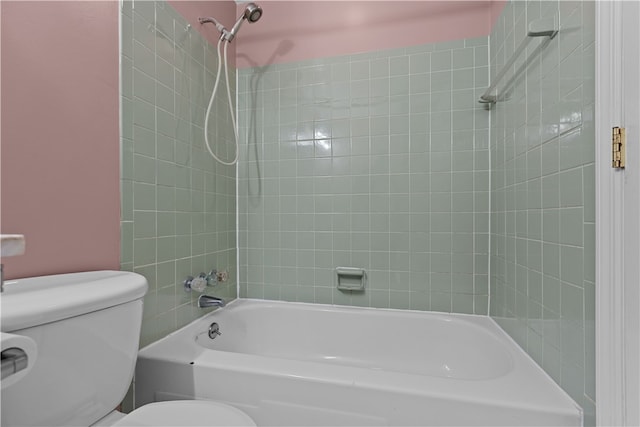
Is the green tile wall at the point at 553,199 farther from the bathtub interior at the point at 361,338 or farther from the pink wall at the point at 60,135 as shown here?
the pink wall at the point at 60,135

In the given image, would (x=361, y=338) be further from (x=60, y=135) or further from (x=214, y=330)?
(x=60, y=135)

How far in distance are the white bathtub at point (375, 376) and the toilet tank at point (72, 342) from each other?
0.86 feet

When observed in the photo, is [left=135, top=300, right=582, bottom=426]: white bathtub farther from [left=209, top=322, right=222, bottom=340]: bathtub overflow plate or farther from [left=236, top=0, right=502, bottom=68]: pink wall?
[left=236, top=0, right=502, bottom=68]: pink wall

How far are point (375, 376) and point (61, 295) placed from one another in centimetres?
89

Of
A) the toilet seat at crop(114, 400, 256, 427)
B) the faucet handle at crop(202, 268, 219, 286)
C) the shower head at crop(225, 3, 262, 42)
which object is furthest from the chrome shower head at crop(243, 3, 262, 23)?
the toilet seat at crop(114, 400, 256, 427)

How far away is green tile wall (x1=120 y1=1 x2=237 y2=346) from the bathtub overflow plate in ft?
0.37

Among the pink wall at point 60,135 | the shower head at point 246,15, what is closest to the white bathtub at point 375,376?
the pink wall at point 60,135

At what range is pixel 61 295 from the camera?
0.78 meters

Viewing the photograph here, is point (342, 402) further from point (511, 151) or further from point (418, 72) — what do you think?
point (418, 72)

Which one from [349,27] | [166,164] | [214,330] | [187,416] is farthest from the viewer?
[349,27]
